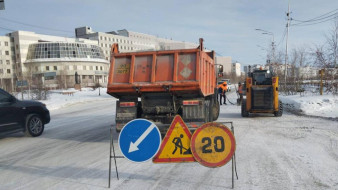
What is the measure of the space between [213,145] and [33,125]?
7054mm

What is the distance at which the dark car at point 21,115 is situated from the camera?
775 centimetres

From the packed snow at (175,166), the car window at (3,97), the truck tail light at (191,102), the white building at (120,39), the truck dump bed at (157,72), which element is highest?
the white building at (120,39)

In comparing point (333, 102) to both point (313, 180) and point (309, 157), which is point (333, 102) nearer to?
point (309, 157)

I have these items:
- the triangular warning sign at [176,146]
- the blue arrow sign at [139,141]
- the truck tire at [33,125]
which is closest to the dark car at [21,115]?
the truck tire at [33,125]

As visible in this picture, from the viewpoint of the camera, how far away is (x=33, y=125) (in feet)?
28.4

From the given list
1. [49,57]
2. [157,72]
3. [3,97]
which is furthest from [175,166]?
[49,57]

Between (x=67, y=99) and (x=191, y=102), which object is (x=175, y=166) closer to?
(x=191, y=102)

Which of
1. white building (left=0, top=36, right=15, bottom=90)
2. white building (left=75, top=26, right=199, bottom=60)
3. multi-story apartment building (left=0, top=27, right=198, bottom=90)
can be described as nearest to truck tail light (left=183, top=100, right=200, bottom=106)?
multi-story apartment building (left=0, top=27, right=198, bottom=90)

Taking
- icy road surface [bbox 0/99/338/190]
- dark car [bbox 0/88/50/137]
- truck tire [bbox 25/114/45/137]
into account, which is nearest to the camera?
Answer: icy road surface [bbox 0/99/338/190]

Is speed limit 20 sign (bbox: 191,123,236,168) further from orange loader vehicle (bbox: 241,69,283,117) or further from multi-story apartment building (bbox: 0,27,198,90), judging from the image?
multi-story apartment building (bbox: 0,27,198,90)

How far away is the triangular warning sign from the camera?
4133 mm

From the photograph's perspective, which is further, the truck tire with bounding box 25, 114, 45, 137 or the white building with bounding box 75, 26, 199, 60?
the white building with bounding box 75, 26, 199, 60

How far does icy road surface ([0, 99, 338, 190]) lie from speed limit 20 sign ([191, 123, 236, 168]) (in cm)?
48

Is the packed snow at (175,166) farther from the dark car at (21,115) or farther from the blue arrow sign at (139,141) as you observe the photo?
the blue arrow sign at (139,141)
